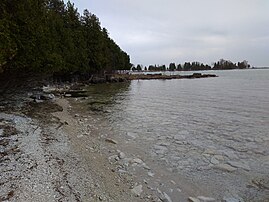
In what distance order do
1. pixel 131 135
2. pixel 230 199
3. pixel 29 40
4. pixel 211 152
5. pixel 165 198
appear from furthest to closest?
pixel 29 40, pixel 131 135, pixel 211 152, pixel 230 199, pixel 165 198

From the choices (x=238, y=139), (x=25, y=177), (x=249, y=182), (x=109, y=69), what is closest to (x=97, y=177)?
(x=25, y=177)

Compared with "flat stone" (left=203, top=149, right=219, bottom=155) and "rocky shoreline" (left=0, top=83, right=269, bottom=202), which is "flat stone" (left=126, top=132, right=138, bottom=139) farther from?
"flat stone" (left=203, top=149, right=219, bottom=155)

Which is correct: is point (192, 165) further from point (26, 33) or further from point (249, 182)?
point (26, 33)

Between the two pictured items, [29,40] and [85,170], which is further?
[29,40]

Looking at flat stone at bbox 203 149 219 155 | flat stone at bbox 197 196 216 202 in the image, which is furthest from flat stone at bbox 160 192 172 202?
flat stone at bbox 203 149 219 155

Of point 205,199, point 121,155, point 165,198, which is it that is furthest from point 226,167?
point 121,155

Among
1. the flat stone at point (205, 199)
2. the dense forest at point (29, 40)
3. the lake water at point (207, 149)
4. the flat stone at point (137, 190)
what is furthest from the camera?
the dense forest at point (29, 40)

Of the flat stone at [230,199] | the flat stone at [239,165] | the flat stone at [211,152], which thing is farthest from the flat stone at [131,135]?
the flat stone at [230,199]

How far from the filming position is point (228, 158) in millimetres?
9438

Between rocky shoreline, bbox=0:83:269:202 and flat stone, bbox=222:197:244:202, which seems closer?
rocky shoreline, bbox=0:83:269:202

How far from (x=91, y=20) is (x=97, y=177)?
62.1 meters

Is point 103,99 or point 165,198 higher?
point 165,198

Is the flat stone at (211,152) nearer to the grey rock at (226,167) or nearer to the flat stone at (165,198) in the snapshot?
the grey rock at (226,167)

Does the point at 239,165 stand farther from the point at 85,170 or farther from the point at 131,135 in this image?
the point at 131,135
